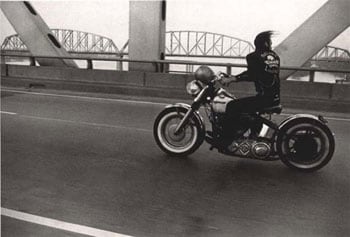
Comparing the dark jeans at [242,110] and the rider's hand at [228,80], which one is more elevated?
the rider's hand at [228,80]

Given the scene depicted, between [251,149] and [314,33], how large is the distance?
731 centimetres

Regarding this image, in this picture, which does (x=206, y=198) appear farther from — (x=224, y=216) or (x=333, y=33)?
(x=333, y=33)

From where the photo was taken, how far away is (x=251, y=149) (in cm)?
580

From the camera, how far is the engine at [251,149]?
577cm

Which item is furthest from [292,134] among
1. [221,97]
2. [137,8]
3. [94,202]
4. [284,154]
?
[137,8]

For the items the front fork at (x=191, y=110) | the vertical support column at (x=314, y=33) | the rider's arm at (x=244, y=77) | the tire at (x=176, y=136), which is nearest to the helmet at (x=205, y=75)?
the front fork at (x=191, y=110)

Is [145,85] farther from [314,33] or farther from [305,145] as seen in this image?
[305,145]

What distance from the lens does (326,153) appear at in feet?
18.6

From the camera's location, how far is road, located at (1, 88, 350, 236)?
4.04m

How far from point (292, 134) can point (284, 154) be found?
0.27 m

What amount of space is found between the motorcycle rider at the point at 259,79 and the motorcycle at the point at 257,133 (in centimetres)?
7

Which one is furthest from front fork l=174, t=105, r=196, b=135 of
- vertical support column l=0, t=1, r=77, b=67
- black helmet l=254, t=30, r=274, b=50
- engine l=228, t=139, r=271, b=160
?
vertical support column l=0, t=1, r=77, b=67

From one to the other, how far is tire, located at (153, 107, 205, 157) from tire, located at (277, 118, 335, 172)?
110 centimetres

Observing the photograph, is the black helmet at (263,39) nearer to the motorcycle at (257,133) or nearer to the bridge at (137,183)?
the motorcycle at (257,133)
